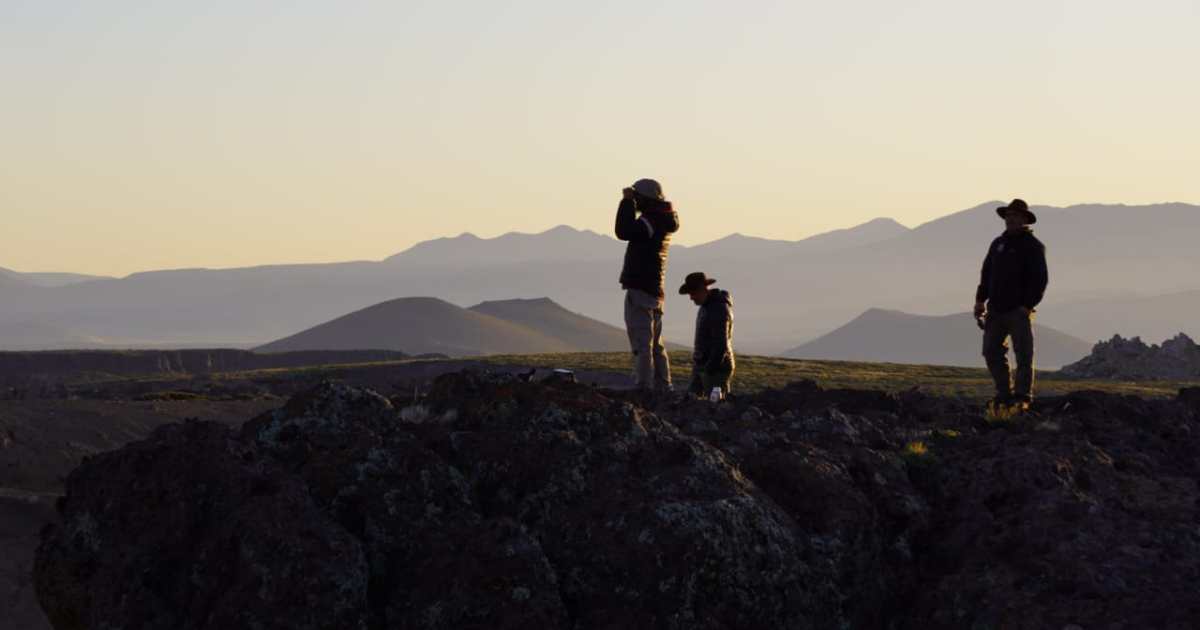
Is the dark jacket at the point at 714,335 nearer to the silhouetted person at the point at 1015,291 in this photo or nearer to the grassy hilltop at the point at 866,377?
the silhouetted person at the point at 1015,291

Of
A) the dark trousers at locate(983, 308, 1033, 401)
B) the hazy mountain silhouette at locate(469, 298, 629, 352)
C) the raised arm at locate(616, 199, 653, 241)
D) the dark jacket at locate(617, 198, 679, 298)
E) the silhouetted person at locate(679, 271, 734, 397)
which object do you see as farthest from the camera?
the hazy mountain silhouette at locate(469, 298, 629, 352)

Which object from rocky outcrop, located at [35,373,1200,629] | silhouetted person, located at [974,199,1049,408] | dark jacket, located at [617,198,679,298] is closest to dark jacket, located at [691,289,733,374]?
dark jacket, located at [617,198,679,298]

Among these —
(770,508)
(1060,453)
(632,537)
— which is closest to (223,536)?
(632,537)

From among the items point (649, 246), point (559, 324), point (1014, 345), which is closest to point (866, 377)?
point (1014, 345)

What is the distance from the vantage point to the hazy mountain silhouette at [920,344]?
164 metres

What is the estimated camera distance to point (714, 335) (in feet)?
45.9

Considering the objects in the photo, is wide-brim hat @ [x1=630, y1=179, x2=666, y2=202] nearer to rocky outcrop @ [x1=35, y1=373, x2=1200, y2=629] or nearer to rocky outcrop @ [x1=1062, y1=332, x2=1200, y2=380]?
rocky outcrop @ [x1=35, y1=373, x2=1200, y2=629]

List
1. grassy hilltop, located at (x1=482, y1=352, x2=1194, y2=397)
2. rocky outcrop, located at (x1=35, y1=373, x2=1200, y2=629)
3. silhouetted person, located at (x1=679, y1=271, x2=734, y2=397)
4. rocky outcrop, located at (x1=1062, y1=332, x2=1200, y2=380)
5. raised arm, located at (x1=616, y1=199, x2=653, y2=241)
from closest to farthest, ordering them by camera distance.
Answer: rocky outcrop, located at (x1=35, y1=373, x2=1200, y2=629)
raised arm, located at (x1=616, y1=199, x2=653, y2=241)
silhouetted person, located at (x1=679, y1=271, x2=734, y2=397)
grassy hilltop, located at (x1=482, y1=352, x2=1194, y2=397)
rocky outcrop, located at (x1=1062, y1=332, x2=1200, y2=380)

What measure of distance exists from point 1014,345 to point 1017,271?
0.83m

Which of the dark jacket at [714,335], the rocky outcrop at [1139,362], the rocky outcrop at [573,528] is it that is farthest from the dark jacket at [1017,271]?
the rocky outcrop at [1139,362]

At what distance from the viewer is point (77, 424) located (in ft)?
A: 67.5

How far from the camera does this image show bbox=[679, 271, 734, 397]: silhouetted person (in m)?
14.0

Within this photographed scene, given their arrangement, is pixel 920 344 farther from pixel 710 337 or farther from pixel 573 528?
pixel 573 528

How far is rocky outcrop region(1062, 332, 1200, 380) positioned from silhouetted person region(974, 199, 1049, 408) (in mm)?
27336
